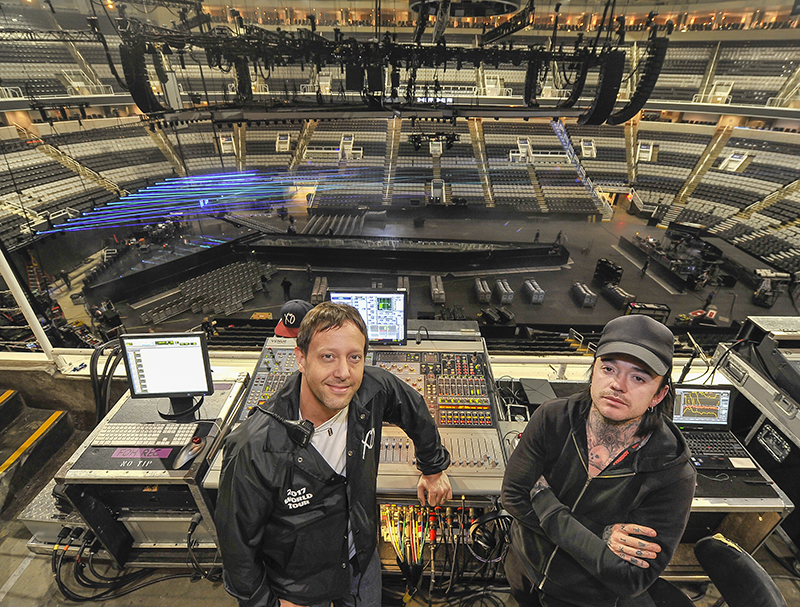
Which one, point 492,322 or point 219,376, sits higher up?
point 219,376

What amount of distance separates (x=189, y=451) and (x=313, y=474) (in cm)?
125

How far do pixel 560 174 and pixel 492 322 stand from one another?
1329 cm

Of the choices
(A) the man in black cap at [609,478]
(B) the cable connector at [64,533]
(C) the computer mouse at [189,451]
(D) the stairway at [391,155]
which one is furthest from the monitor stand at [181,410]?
(D) the stairway at [391,155]

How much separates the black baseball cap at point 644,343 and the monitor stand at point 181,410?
2385mm

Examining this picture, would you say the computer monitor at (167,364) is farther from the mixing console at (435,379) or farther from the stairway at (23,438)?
the stairway at (23,438)

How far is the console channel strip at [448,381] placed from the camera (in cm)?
229

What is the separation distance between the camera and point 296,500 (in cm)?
135

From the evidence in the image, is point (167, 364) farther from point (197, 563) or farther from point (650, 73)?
point (650, 73)

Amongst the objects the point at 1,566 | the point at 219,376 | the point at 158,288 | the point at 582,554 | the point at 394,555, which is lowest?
the point at 158,288

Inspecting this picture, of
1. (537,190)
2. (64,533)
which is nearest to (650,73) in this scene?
(64,533)

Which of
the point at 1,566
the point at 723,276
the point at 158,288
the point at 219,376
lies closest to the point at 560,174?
the point at 723,276

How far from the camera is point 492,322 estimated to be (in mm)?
7664

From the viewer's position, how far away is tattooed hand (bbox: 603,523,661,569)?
4.32 ft

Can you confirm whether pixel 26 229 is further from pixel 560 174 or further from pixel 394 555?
pixel 560 174
